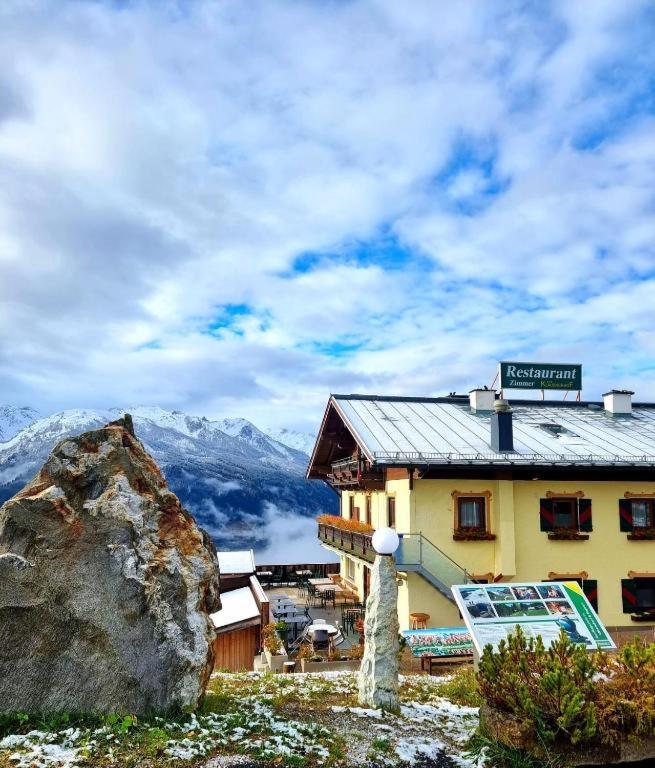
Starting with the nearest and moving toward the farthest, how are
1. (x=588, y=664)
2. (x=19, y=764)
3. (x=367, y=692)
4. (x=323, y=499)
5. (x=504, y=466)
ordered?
(x=19, y=764), (x=588, y=664), (x=367, y=692), (x=504, y=466), (x=323, y=499)

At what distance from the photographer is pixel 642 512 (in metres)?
20.8

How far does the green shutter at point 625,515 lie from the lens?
66.6ft

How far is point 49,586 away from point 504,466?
15.4 meters

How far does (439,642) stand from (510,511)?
684 cm

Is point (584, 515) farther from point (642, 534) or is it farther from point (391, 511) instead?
point (391, 511)

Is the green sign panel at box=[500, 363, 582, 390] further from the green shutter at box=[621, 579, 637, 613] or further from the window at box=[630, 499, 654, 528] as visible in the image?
the green shutter at box=[621, 579, 637, 613]

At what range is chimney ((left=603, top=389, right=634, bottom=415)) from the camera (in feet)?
87.7

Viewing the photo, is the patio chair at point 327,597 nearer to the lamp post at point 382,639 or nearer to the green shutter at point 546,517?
the green shutter at point 546,517

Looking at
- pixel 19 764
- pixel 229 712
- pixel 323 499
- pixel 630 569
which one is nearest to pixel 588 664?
pixel 229 712

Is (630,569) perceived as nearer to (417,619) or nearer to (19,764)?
(417,619)

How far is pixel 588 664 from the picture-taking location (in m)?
6.57

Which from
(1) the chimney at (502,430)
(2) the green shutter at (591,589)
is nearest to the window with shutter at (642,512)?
(2) the green shutter at (591,589)

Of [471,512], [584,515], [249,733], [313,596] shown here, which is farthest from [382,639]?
[313,596]

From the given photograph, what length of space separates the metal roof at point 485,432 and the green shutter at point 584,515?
1483 mm
